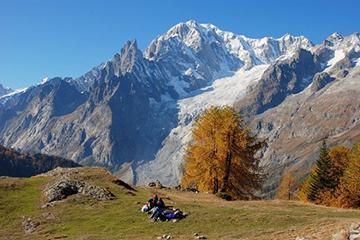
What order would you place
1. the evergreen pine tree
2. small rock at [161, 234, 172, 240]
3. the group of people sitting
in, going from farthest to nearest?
the evergreen pine tree, the group of people sitting, small rock at [161, 234, 172, 240]

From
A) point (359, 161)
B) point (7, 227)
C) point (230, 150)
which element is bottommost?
point (359, 161)

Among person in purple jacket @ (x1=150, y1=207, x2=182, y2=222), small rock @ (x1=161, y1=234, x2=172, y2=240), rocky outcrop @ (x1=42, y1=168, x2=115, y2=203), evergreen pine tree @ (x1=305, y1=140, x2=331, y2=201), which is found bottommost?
evergreen pine tree @ (x1=305, y1=140, x2=331, y2=201)

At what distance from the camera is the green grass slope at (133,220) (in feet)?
77.6

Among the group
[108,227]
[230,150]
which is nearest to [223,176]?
[230,150]

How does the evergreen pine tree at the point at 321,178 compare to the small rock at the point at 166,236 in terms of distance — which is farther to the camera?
the evergreen pine tree at the point at 321,178

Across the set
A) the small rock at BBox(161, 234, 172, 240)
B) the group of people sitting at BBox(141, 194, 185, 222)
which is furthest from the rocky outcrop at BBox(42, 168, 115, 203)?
the small rock at BBox(161, 234, 172, 240)

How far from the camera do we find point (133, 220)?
2980cm

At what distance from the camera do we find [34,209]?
3394cm

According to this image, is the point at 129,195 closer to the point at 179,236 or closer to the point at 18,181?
the point at 18,181

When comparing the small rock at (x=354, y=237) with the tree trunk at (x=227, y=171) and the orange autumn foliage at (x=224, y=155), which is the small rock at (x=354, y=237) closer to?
the orange autumn foliage at (x=224, y=155)

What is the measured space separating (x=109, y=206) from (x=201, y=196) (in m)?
15.3

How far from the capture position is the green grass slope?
77.6 ft

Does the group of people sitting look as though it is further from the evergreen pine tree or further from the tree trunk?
the evergreen pine tree

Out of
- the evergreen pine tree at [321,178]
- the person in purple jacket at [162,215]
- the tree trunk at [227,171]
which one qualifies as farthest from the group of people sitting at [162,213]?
the evergreen pine tree at [321,178]
